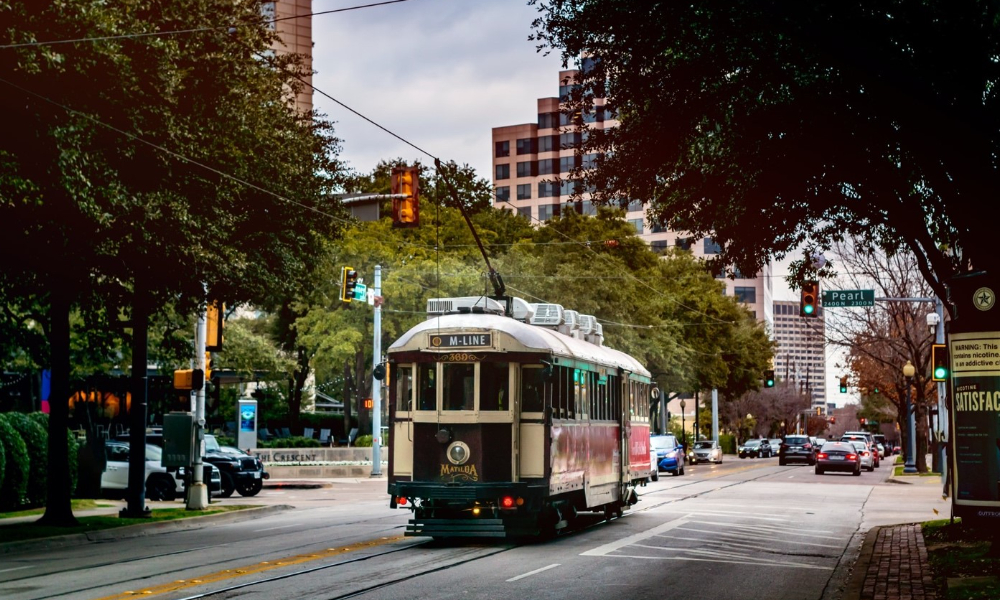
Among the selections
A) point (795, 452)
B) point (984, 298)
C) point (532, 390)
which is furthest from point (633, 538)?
point (795, 452)

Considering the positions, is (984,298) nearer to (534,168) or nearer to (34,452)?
(34,452)

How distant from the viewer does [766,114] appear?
543 inches

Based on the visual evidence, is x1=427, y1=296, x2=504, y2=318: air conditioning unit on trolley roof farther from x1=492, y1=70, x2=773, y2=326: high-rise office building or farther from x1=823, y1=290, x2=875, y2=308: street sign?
x1=492, y1=70, x2=773, y2=326: high-rise office building

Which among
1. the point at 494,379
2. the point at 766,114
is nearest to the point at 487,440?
the point at 494,379

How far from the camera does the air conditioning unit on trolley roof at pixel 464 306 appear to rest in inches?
731

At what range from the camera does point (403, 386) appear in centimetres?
1744

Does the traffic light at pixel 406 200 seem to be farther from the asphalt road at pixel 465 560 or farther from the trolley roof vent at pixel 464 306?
the asphalt road at pixel 465 560

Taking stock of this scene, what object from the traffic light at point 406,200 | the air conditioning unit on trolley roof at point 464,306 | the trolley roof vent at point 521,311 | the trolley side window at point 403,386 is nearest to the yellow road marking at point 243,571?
the trolley side window at point 403,386

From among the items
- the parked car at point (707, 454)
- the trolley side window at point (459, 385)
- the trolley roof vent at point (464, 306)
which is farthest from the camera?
the parked car at point (707, 454)

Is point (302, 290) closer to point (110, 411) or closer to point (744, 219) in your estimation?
point (744, 219)

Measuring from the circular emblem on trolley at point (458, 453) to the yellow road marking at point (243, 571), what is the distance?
1663 millimetres

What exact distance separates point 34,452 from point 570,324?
12.5m

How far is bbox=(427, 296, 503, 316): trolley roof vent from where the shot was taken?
61.0 ft

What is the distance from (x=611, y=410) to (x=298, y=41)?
99.9m
